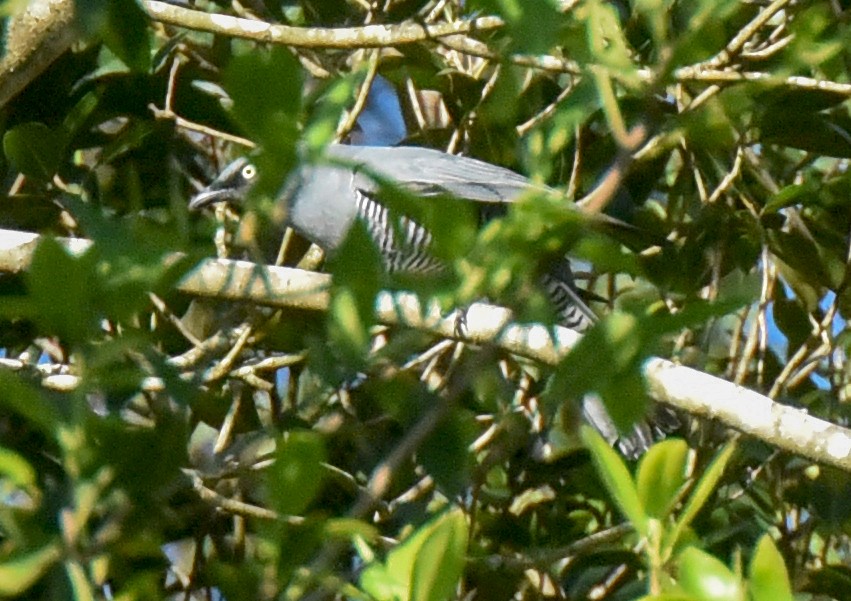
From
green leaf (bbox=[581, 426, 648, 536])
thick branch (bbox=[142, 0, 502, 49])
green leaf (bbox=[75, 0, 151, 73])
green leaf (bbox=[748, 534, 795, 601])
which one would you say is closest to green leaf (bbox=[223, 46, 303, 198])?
green leaf (bbox=[581, 426, 648, 536])

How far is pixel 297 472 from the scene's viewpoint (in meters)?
0.97

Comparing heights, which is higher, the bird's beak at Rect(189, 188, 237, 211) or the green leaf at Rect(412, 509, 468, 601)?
the green leaf at Rect(412, 509, 468, 601)

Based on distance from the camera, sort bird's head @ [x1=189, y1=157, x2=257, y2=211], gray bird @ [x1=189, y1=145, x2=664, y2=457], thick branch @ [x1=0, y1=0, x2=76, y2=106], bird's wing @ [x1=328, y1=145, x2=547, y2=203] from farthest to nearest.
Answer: bird's wing @ [x1=328, y1=145, x2=547, y2=203] → gray bird @ [x1=189, y1=145, x2=664, y2=457] → bird's head @ [x1=189, y1=157, x2=257, y2=211] → thick branch @ [x1=0, y1=0, x2=76, y2=106]

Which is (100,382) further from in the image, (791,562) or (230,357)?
(791,562)

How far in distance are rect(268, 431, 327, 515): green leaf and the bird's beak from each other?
86.4 inches

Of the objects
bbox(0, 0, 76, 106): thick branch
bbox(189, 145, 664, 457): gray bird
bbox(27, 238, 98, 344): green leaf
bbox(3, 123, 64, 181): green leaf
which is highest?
bbox(27, 238, 98, 344): green leaf

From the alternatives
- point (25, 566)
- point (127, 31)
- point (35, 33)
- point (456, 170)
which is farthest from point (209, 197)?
point (25, 566)

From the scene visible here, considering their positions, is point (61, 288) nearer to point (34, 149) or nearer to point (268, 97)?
point (268, 97)

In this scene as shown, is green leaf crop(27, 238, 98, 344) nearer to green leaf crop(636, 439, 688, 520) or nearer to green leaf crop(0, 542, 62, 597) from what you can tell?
green leaf crop(0, 542, 62, 597)

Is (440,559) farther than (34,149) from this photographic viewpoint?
No

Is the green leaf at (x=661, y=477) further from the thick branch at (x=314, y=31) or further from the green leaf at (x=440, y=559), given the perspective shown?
the thick branch at (x=314, y=31)

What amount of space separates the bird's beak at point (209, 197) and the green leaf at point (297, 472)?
219 centimetres

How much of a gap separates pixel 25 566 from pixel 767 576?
1.77 ft

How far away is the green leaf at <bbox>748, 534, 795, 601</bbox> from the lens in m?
1.13
